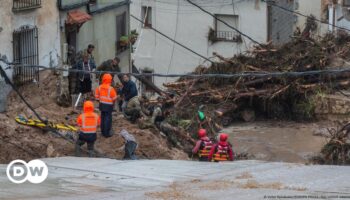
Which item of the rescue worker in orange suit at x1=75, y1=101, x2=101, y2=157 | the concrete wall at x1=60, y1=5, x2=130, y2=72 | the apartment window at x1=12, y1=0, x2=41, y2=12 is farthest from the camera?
the concrete wall at x1=60, y1=5, x2=130, y2=72

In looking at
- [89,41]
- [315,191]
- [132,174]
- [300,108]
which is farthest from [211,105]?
[315,191]

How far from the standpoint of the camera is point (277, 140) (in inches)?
891

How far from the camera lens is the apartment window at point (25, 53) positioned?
2081 cm

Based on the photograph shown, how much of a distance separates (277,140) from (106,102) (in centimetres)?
573

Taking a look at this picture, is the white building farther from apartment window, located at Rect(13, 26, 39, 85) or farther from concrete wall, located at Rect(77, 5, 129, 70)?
apartment window, located at Rect(13, 26, 39, 85)

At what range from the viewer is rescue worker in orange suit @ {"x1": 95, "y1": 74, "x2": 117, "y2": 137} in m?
19.0

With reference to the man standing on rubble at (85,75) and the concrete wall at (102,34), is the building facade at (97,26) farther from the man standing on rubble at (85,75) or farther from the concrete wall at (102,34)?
the man standing on rubble at (85,75)

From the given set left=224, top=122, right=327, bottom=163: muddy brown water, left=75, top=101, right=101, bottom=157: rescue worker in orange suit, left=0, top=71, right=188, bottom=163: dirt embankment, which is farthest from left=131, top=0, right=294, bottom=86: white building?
left=75, top=101, right=101, bottom=157: rescue worker in orange suit

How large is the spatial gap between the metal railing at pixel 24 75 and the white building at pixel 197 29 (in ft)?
50.4

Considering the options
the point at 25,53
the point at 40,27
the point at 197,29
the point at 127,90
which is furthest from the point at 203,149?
the point at 197,29

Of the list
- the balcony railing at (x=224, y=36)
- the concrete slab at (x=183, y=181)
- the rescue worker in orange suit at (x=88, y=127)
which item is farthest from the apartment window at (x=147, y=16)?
the concrete slab at (x=183, y=181)

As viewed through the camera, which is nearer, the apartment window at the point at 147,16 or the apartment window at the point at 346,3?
the apartment window at the point at 346,3

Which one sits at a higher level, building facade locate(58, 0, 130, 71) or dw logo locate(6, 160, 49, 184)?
building facade locate(58, 0, 130, 71)

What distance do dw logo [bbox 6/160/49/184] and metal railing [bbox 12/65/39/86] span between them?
6.79 metres
